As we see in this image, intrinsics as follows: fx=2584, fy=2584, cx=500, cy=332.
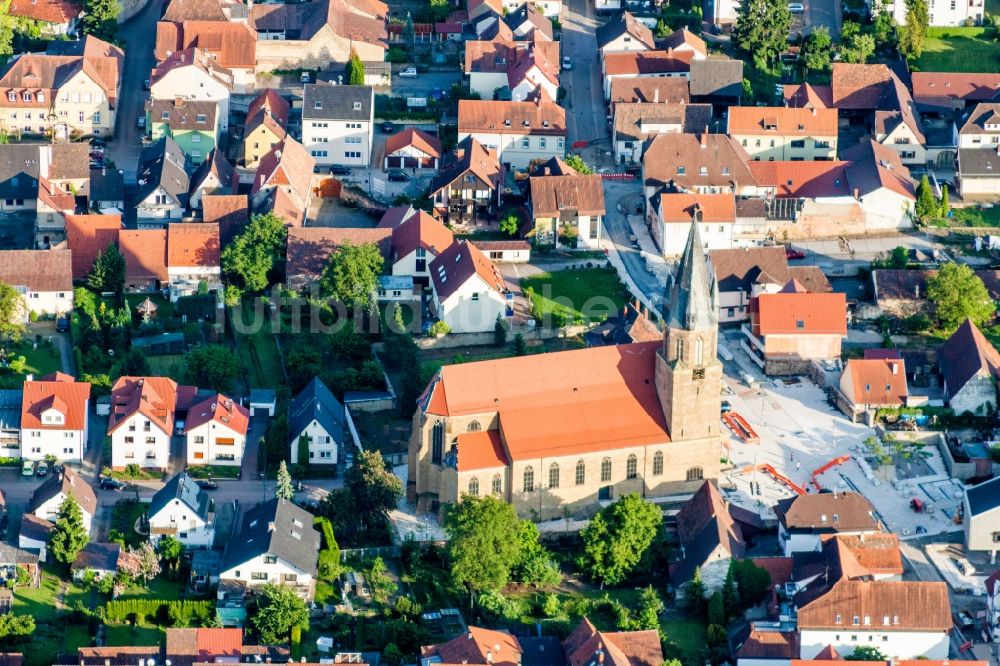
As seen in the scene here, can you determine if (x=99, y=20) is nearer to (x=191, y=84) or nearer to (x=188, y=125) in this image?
(x=191, y=84)

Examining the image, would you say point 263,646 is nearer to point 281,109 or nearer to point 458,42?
point 281,109

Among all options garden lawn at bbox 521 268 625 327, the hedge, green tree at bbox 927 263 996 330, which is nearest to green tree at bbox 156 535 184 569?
the hedge

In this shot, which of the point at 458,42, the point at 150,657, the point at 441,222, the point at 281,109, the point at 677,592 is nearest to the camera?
the point at 150,657

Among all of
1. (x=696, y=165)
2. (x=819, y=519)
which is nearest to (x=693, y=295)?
(x=819, y=519)

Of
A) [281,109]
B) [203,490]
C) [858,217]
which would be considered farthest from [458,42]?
[203,490]

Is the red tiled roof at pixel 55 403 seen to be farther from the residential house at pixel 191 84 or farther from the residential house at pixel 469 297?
the residential house at pixel 191 84

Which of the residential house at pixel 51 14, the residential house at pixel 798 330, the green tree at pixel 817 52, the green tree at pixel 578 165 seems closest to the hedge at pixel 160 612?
the residential house at pixel 798 330
